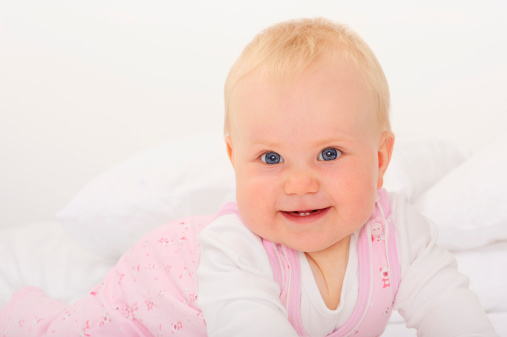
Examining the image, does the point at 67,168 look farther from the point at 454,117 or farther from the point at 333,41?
the point at 333,41

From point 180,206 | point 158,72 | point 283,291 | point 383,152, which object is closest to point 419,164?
point 180,206

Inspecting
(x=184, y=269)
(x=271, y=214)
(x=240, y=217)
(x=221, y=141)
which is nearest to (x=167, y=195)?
(x=221, y=141)

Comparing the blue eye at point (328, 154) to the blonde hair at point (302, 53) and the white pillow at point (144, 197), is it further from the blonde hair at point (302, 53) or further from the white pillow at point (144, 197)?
the white pillow at point (144, 197)

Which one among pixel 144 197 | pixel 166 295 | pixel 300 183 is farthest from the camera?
pixel 144 197

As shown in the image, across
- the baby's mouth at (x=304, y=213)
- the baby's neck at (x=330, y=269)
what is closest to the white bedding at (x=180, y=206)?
the baby's neck at (x=330, y=269)

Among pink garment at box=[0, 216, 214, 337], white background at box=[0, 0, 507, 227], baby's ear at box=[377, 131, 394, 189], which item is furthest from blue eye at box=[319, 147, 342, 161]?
white background at box=[0, 0, 507, 227]

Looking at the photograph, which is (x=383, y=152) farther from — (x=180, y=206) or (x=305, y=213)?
(x=180, y=206)

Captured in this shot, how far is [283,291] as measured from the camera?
1.01 metres

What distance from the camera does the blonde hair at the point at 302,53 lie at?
940 millimetres

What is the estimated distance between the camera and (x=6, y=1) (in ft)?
7.69

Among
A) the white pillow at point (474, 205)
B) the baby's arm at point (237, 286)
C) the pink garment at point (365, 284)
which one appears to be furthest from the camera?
the white pillow at point (474, 205)

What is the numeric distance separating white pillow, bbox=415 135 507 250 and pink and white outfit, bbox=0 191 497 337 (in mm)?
469

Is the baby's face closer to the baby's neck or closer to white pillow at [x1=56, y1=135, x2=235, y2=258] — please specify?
the baby's neck

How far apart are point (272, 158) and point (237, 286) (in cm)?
20
